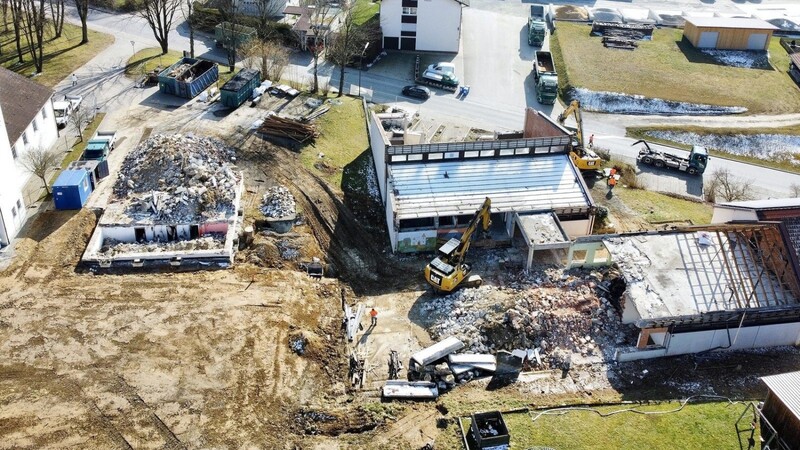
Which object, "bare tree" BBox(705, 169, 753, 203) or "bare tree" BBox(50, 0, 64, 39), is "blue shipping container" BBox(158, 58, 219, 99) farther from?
"bare tree" BBox(705, 169, 753, 203)

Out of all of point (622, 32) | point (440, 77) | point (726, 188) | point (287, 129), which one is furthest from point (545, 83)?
point (287, 129)

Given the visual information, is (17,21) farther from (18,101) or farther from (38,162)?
(38,162)

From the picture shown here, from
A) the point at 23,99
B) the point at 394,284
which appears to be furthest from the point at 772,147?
the point at 23,99

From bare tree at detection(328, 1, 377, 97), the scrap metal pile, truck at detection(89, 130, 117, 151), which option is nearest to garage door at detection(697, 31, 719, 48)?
the scrap metal pile

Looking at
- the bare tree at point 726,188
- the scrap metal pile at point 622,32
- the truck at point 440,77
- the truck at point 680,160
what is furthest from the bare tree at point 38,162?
the scrap metal pile at point 622,32

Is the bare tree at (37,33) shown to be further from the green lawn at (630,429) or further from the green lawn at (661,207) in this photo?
the green lawn at (630,429)

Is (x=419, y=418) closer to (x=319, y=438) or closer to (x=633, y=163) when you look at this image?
(x=319, y=438)
